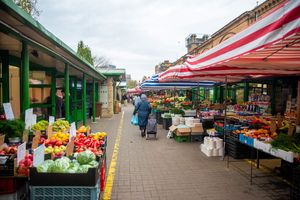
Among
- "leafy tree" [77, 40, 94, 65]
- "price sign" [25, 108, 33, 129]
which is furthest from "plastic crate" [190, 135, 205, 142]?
"leafy tree" [77, 40, 94, 65]

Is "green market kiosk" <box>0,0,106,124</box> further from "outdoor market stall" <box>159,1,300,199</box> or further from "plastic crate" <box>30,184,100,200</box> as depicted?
"outdoor market stall" <box>159,1,300,199</box>

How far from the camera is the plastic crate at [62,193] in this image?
2.77m

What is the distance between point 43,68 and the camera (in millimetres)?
9773

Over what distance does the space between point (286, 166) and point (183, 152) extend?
303 cm

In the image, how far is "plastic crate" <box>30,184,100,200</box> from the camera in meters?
2.77

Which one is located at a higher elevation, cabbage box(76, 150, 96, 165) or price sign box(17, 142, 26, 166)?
price sign box(17, 142, 26, 166)

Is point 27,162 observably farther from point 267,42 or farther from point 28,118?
point 267,42

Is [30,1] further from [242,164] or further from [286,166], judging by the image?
[286,166]

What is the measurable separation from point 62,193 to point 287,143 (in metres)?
3.62

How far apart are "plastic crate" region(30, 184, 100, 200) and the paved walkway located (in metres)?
1.77

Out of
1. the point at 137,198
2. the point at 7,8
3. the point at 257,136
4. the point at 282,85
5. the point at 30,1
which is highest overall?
the point at 30,1

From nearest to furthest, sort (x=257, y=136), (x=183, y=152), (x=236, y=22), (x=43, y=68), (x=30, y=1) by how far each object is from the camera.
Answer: (x=257, y=136) < (x=183, y=152) < (x=43, y=68) < (x=30, y=1) < (x=236, y=22)

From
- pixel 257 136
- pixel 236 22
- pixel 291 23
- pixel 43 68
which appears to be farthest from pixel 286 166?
pixel 236 22

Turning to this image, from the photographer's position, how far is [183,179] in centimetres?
534
